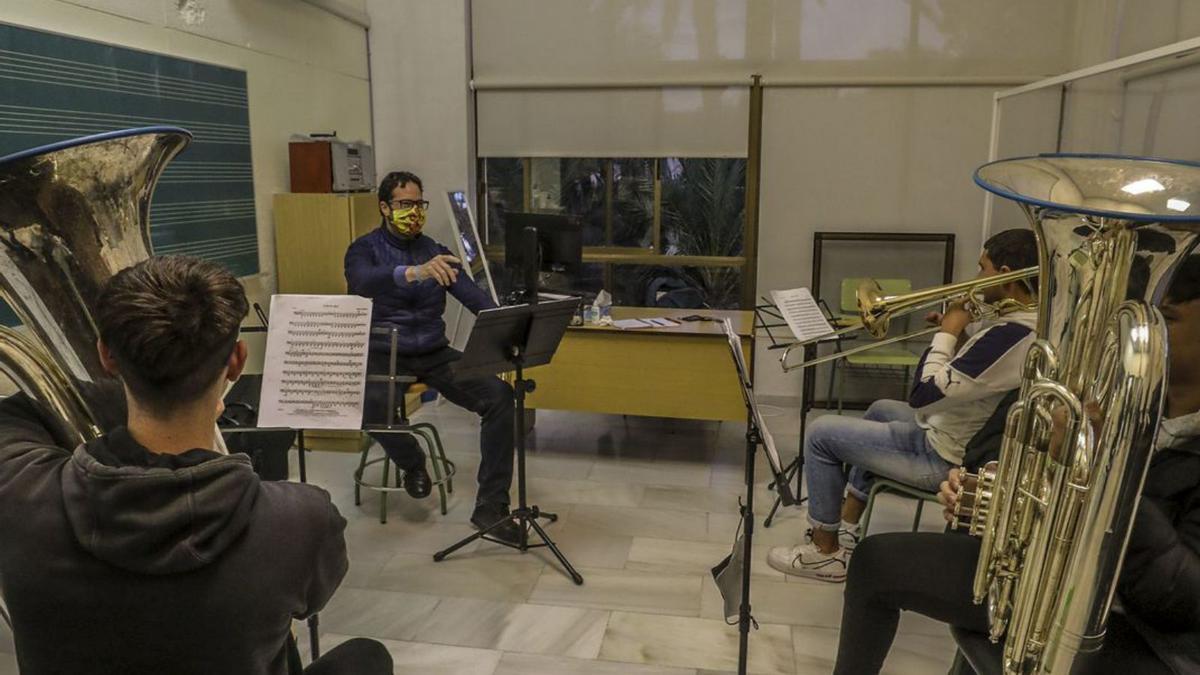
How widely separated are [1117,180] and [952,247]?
154 inches

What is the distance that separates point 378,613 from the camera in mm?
2828

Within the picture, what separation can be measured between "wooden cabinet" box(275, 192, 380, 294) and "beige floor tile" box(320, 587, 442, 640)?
1992mm

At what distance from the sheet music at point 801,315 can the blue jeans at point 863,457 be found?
0.38 meters

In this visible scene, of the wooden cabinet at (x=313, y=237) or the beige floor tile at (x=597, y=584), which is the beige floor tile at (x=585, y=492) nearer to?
the beige floor tile at (x=597, y=584)

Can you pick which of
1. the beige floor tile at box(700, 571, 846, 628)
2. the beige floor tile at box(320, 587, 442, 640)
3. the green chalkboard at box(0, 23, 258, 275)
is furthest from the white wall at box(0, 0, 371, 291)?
the beige floor tile at box(700, 571, 846, 628)

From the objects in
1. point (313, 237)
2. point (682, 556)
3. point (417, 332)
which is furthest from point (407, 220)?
point (682, 556)

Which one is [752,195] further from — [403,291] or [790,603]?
[790,603]

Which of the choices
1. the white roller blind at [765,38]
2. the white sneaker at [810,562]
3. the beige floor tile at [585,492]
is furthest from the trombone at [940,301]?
the white roller blind at [765,38]

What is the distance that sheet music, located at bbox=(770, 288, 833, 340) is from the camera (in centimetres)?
322

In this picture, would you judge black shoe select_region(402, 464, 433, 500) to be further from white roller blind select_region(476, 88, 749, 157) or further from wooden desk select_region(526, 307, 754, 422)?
white roller blind select_region(476, 88, 749, 157)

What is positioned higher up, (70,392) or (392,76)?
(392,76)

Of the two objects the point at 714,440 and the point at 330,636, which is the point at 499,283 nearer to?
the point at 714,440

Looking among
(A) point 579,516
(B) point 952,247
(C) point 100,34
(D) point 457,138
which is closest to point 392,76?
(D) point 457,138

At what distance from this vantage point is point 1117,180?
1.44 meters
